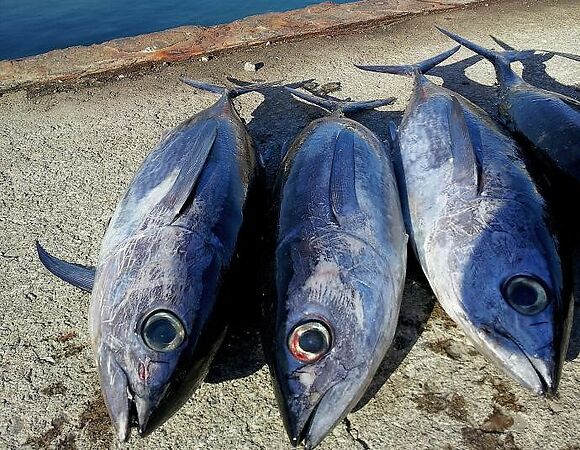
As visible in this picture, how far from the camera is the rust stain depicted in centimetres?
512

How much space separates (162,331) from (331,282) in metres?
0.63

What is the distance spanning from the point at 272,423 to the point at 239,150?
4.66 ft

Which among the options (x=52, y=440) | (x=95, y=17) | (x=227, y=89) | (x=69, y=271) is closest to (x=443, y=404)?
(x=52, y=440)

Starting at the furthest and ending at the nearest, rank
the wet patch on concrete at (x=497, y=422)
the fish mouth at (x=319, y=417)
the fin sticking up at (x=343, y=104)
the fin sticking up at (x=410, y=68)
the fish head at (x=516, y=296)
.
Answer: the fin sticking up at (x=410, y=68) < the fin sticking up at (x=343, y=104) < the wet patch on concrete at (x=497, y=422) < the fish head at (x=516, y=296) < the fish mouth at (x=319, y=417)

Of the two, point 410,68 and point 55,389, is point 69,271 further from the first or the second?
point 410,68

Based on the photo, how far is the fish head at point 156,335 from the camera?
1979 mm

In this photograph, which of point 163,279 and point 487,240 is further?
point 487,240

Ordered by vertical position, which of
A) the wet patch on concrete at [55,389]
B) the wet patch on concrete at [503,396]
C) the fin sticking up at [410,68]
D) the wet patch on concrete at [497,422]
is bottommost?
the wet patch on concrete at [497,422]

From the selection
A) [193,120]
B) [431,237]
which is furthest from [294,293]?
[193,120]

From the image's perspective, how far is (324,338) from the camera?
201 centimetres

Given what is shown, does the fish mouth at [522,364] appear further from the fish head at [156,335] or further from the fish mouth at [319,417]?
the fish head at [156,335]

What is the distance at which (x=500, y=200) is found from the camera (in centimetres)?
252

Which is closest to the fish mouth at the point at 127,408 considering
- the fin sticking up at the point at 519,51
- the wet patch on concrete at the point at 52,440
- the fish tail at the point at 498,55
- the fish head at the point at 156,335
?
the fish head at the point at 156,335

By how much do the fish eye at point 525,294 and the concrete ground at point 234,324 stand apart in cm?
38
